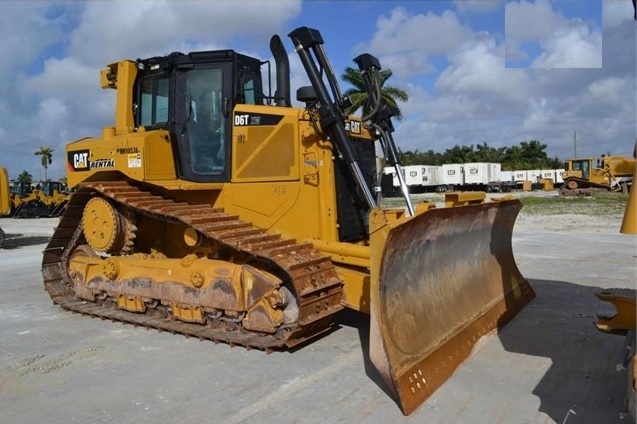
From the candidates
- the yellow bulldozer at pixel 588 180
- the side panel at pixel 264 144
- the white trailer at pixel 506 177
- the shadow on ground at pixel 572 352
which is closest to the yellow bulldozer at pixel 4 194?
the side panel at pixel 264 144

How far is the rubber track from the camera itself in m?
5.34

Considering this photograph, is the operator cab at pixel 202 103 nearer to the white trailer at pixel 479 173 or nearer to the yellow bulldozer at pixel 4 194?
the yellow bulldozer at pixel 4 194

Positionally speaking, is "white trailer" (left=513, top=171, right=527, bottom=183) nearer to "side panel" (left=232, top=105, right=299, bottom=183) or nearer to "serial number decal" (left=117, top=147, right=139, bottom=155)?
"side panel" (left=232, top=105, right=299, bottom=183)

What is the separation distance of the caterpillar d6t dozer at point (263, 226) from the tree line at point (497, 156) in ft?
231

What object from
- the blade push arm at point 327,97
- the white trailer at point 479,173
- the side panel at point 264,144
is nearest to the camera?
the blade push arm at point 327,97

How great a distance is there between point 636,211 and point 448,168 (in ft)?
173

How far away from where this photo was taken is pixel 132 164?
22.4 ft

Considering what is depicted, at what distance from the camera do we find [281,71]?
7.43 metres

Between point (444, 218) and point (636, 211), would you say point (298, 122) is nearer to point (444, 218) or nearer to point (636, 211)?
point (444, 218)

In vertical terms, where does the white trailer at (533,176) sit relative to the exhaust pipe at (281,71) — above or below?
below

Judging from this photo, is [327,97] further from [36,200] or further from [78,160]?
[36,200]

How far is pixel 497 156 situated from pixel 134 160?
75.6 meters

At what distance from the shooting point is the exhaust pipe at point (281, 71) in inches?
290

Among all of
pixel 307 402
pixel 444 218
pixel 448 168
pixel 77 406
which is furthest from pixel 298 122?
pixel 448 168
